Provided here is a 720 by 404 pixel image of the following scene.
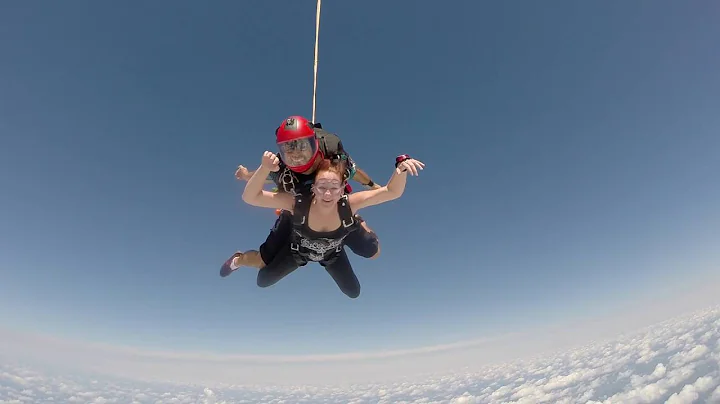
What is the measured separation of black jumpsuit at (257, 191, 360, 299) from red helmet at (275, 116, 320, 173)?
0.73 meters

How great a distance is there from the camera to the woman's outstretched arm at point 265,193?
8.48 ft

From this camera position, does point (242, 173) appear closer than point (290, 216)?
Yes

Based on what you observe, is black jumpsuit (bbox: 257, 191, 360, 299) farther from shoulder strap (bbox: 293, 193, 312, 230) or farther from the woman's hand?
the woman's hand

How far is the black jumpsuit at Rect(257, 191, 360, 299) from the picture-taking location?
3688mm

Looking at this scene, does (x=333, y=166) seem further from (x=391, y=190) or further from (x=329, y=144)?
(x=391, y=190)

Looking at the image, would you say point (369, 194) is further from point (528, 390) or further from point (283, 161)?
point (528, 390)

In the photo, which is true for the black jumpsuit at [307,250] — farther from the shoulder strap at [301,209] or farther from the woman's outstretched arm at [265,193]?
the woman's outstretched arm at [265,193]

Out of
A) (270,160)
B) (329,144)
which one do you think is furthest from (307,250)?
(270,160)

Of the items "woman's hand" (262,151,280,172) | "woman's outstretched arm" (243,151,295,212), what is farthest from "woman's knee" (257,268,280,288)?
"woman's hand" (262,151,280,172)

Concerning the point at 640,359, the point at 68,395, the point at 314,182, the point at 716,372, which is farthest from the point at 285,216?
the point at 68,395

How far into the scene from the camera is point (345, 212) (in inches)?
145

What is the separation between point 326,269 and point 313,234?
4.20 ft

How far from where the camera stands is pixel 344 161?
3.24m

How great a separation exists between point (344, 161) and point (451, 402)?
233m
